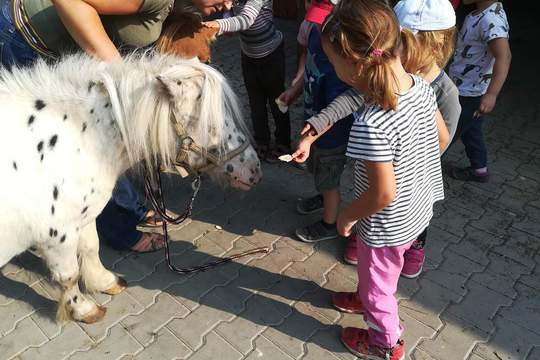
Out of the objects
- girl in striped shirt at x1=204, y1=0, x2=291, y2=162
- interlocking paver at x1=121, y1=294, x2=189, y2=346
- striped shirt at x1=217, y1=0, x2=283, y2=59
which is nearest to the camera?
interlocking paver at x1=121, y1=294, x2=189, y2=346

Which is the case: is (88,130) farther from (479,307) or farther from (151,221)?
(479,307)

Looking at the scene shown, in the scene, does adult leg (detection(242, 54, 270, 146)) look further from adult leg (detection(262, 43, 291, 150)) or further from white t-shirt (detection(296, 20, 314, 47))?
white t-shirt (detection(296, 20, 314, 47))

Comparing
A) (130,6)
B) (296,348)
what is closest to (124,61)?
(130,6)

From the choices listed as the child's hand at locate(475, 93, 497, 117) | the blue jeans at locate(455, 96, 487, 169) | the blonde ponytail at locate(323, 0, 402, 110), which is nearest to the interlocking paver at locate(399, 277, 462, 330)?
the blue jeans at locate(455, 96, 487, 169)

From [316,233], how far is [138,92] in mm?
1776

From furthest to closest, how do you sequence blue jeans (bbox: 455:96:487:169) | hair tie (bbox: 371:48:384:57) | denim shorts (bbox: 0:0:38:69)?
1. blue jeans (bbox: 455:96:487:169)
2. denim shorts (bbox: 0:0:38:69)
3. hair tie (bbox: 371:48:384:57)

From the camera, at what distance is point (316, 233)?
3.24 m

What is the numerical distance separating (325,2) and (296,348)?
1.93 metres

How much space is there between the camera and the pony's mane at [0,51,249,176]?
6.26 feet

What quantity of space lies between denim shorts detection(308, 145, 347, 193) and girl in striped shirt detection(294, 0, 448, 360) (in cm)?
70

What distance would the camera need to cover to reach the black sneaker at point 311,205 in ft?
11.6

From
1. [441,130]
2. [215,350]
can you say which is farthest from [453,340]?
[215,350]

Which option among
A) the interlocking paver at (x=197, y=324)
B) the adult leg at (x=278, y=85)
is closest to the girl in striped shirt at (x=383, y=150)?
the interlocking paver at (x=197, y=324)

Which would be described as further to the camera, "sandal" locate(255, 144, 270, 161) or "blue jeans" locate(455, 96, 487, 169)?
"sandal" locate(255, 144, 270, 161)
